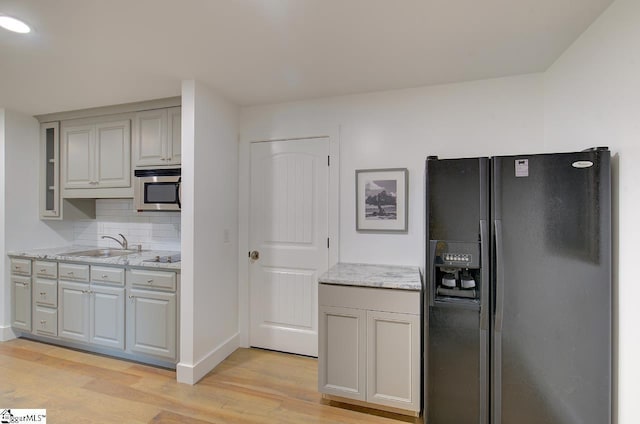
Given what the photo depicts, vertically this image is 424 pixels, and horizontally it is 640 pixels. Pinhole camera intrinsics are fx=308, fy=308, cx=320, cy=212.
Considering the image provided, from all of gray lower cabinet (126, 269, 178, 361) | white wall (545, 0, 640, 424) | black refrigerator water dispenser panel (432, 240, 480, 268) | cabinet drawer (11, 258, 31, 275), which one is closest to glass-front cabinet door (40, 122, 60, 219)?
cabinet drawer (11, 258, 31, 275)

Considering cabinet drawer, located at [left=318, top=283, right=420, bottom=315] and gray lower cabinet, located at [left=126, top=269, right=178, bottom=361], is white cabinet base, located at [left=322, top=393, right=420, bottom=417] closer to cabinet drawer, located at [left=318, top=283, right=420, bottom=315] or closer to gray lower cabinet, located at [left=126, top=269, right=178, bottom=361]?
cabinet drawer, located at [left=318, top=283, right=420, bottom=315]

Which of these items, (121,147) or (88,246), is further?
(88,246)

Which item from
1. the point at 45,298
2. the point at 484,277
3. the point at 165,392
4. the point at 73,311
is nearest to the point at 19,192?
the point at 45,298

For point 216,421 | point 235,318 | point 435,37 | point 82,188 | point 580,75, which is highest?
point 435,37

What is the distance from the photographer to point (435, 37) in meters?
1.82

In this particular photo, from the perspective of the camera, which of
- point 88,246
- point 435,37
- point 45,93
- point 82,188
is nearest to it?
point 435,37

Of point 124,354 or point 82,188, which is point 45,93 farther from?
point 124,354

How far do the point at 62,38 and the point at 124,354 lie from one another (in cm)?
259

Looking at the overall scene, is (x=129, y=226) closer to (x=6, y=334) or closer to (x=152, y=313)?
(x=152, y=313)

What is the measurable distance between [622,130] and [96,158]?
4.17 metres

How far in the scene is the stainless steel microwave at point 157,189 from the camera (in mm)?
2766

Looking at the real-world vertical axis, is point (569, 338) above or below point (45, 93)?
below

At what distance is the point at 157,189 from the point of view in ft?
9.32

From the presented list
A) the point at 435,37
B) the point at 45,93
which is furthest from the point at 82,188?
the point at 435,37
